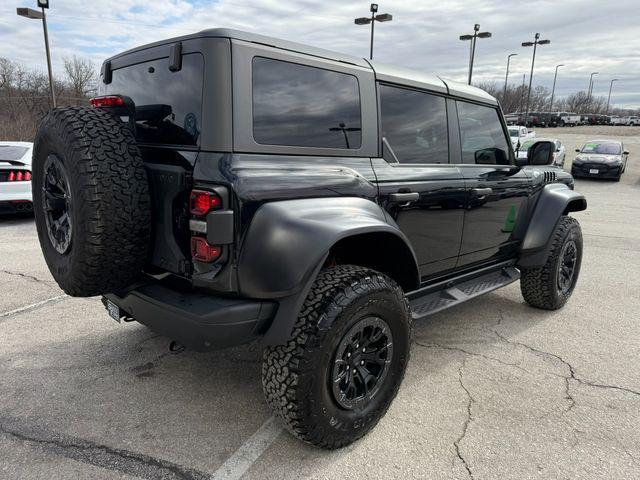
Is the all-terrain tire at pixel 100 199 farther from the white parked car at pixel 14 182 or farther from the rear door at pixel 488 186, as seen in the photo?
the white parked car at pixel 14 182


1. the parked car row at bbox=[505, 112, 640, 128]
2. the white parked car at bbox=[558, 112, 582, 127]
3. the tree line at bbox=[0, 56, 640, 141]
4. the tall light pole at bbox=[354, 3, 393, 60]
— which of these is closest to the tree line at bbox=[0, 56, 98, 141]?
the tree line at bbox=[0, 56, 640, 141]

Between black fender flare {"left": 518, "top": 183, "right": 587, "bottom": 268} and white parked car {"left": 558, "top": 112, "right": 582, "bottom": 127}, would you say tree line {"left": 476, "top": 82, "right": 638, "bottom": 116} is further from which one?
black fender flare {"left": 518, "top": 183, "right": 587, "bottom": 268}

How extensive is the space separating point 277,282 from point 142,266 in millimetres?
719

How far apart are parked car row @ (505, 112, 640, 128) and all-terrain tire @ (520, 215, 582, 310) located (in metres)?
42.1

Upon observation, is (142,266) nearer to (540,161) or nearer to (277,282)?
(277,282)

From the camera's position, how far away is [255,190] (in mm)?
2139

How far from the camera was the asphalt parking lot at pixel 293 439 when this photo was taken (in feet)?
7.73

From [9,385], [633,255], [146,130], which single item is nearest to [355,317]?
[146,130]

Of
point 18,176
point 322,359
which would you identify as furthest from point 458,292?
point 18,176

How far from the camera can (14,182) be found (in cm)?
788

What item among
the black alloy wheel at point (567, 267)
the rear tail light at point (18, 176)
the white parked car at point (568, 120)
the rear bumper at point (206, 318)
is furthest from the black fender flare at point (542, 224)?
the white parked car at point (568, 120)

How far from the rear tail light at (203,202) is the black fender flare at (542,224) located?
3.09m

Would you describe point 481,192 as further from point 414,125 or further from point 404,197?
point 404,197

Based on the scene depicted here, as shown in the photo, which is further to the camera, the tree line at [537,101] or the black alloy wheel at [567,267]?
the tree line at [537,101]
